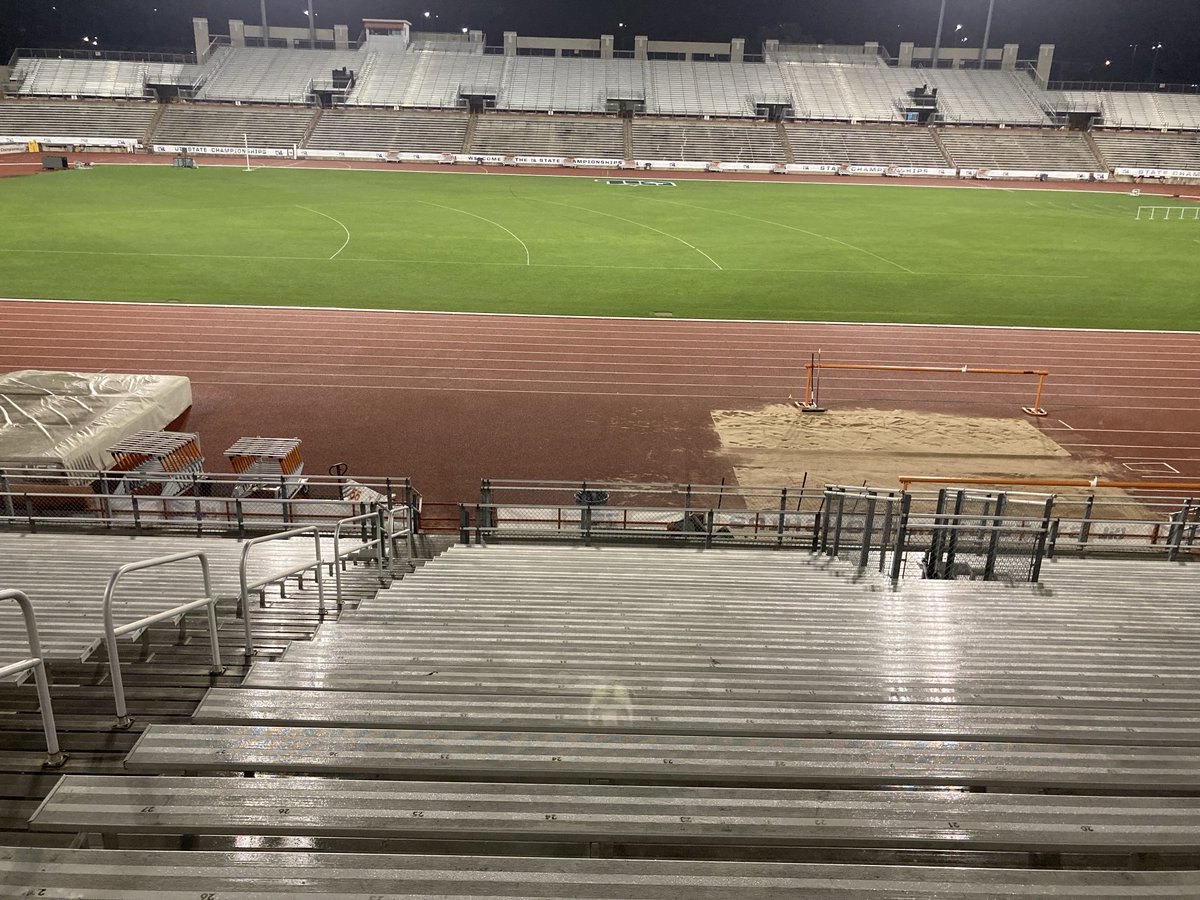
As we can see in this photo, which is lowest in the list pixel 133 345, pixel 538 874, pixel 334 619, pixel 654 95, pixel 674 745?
pixel 133 345

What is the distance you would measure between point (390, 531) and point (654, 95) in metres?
76.9

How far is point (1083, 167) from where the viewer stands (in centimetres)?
6694

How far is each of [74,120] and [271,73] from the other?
59.6ft

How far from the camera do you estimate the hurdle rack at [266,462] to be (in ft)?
45.2

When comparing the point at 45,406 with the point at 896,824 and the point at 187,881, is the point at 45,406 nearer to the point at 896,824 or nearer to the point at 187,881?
the point at 187,881

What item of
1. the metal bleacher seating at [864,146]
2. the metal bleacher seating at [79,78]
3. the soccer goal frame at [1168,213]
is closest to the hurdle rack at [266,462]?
the soccer goal frame at [1168,213]

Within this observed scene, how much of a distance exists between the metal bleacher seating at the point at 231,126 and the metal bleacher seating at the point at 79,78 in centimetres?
Answer: 748

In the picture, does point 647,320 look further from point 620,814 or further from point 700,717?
point 620,814

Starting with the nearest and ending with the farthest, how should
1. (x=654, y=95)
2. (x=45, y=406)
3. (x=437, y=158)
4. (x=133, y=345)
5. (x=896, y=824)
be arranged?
(x=896, y=824) < (x=45, y=406) < (x=133, y=345) < (x=437, y=158) < (x=654, y=95)

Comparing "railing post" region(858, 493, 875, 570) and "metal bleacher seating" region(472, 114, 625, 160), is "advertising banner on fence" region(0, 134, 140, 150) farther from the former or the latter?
"railing post" region(858, 493, 875, 570)

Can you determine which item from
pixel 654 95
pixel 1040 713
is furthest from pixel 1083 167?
pixel 1040 713

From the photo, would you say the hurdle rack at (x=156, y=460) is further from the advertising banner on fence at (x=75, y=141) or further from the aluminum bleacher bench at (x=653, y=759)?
the advertising banner on fence at (x=75, y=141)

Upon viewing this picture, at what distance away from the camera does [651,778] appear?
11.7 ft

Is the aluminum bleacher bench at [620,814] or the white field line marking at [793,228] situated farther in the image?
the white field line marking at [793,228]
